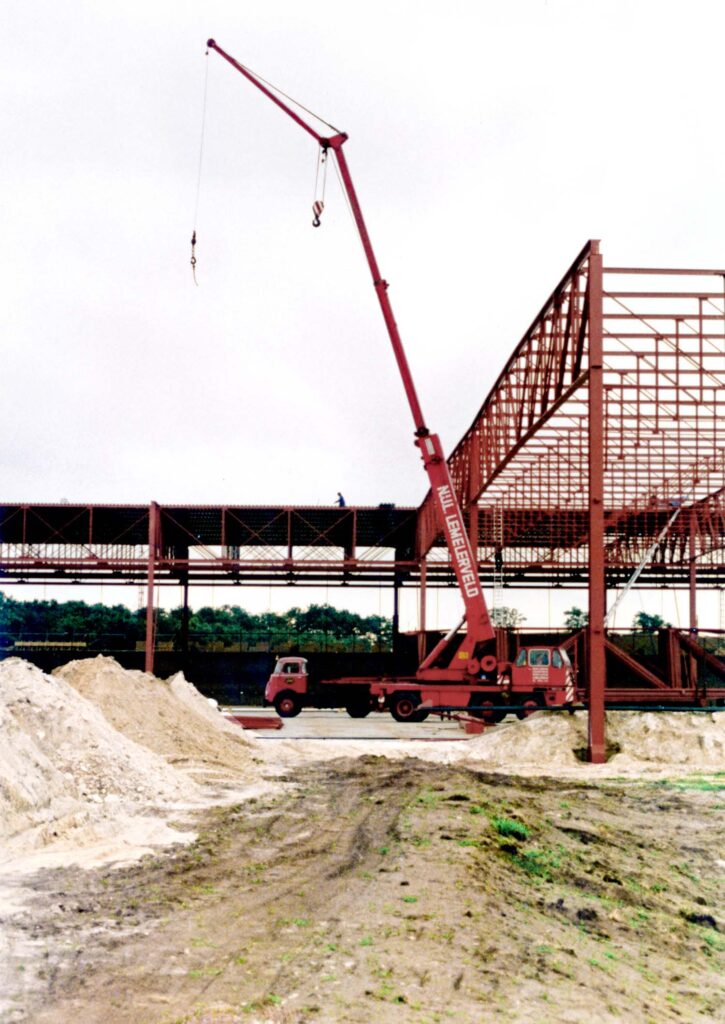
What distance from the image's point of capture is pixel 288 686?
37781 mm

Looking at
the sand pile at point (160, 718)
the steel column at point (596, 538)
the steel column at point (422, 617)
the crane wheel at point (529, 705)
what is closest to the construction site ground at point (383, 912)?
the sand pile at point (160, 718)

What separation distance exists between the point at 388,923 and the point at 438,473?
20020mm

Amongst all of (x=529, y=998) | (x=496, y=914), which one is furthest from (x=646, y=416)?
(x=529, y=998)

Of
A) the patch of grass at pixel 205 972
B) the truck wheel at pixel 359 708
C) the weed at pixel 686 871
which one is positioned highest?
the patch of grass at pixel 205 972

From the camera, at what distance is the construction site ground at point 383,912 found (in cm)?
757

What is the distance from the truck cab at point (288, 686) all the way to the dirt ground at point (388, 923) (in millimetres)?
21357

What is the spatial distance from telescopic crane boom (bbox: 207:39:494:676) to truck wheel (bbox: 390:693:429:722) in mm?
1901

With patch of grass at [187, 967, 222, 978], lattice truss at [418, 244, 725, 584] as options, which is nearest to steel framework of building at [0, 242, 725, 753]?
lattice truss at [418, 244, 725, 584]

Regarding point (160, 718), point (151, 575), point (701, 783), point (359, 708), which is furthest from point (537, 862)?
point (151, 575)

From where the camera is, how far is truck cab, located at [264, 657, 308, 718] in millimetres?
37781

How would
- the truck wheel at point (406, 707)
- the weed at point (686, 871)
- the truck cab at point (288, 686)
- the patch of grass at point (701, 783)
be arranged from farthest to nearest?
the truck cab at point (288, 686), the truck wheel at point (406, 707), the patch of grass at point (701, 783), the weed at point (686, 871)

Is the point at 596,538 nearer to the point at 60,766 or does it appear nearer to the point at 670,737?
the point at 670,737

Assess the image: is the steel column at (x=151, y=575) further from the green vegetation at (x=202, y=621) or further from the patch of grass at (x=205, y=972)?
the patch of grass at (x=205, y=972)

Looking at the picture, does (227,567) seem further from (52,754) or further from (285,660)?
(52,754)
